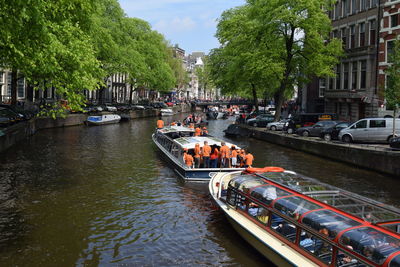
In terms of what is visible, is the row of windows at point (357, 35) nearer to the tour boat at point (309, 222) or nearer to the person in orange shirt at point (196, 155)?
the person in orange shirt at point (196, 155)

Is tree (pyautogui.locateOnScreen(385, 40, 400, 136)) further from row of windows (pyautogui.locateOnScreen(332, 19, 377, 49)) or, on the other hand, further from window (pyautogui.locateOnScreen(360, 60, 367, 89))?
window (pyautogui.locateOnScreen(360, 60, 367, 89))

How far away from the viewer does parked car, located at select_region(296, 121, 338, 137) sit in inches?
1348

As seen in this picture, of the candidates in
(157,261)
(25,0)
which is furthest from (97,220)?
(25,0)

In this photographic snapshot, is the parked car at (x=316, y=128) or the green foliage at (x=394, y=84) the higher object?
the green foliage at (x=394, y=84)

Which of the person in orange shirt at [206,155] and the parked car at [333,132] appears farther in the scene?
the parked car at [333,132]

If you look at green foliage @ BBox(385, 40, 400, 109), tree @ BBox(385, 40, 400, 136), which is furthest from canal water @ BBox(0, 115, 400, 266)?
green foliage @ BBox(385, 40, 400, 109)

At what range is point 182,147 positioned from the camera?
22234 mm

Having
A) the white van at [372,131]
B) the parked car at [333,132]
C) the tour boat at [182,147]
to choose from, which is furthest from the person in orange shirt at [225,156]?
the parked car at [333,132]

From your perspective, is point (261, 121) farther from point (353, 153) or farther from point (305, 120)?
point (353, 153)

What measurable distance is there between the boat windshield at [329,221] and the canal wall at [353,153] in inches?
557

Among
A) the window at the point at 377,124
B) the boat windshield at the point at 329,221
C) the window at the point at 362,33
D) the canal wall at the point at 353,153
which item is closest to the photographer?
the boat windshield at the point at 329,221

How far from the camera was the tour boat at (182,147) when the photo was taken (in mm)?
19953

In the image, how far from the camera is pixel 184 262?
11.5m

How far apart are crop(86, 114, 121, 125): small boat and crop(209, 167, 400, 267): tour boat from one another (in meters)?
39.0
